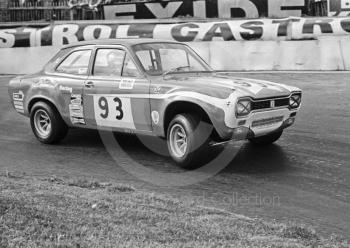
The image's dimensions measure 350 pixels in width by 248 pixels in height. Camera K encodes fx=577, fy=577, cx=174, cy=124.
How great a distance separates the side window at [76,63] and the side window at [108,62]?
20cm

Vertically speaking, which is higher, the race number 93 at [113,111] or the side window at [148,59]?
the side window at [148,59]

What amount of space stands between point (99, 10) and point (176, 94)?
50.0 feet

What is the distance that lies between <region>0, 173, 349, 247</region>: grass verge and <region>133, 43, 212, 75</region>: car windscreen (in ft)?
7.32

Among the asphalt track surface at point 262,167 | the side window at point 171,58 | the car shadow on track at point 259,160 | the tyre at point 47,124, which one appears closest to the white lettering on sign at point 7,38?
the asphalt track surface at point 262,167

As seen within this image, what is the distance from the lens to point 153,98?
270 inches

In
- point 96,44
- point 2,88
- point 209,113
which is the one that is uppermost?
point 96,44

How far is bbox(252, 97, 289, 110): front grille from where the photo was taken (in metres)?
6.44

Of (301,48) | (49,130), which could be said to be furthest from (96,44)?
(301,48)

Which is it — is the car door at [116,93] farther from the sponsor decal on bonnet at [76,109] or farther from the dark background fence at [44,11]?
the dark background fence at [44,11]

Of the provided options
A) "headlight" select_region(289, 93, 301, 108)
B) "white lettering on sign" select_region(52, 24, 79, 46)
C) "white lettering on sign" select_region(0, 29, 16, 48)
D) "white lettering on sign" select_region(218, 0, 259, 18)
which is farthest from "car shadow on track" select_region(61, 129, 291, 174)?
"white lettering on sign" select_region(218, 0, 259, 18)

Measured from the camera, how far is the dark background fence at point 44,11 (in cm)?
2108

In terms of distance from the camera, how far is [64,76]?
8.01m

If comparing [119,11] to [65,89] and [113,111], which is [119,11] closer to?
[65,89]

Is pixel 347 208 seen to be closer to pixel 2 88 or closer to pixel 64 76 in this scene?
pixel 64 76
